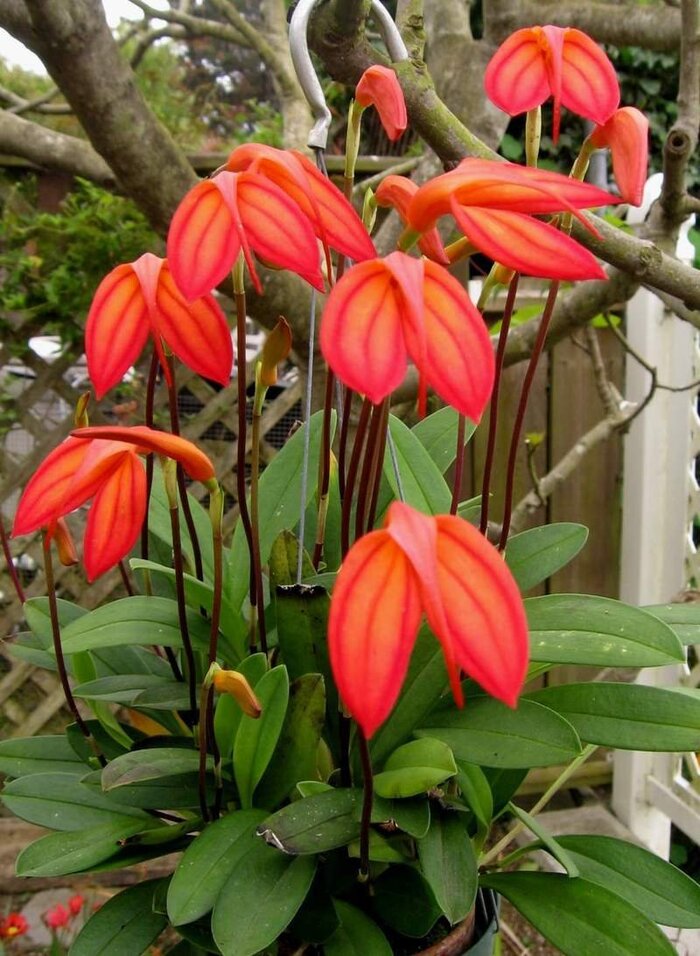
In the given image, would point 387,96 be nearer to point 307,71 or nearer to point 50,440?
point 307,71

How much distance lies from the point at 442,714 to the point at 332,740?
0.34 ft

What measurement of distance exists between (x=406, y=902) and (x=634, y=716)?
7.3 inches

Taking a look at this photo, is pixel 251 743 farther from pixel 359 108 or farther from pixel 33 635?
pixel 359 108

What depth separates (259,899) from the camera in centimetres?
42

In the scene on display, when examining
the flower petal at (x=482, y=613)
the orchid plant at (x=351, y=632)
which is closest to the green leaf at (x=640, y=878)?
the orchid plant at (x=351, y=632)

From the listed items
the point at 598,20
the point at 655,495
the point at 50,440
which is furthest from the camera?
the point at 655,495

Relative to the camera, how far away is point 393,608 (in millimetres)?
243

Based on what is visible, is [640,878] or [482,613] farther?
[640,878]

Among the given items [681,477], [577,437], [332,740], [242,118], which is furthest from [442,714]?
[242,118]

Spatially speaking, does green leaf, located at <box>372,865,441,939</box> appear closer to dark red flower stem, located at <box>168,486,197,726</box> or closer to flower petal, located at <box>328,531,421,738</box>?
dark red flower stem, located at <box>168,486,197,726</box>

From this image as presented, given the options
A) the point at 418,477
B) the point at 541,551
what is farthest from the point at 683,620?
the point at 418,477

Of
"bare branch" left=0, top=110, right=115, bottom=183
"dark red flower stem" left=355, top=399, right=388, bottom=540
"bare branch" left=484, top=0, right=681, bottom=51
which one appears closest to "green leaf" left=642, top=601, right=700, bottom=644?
"dark red flower stem" left=355, top=399, right=388, bottom=540

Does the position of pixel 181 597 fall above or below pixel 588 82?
below

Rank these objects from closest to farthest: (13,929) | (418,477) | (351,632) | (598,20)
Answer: (351,632), (418,477), (13,929), (598,20)
